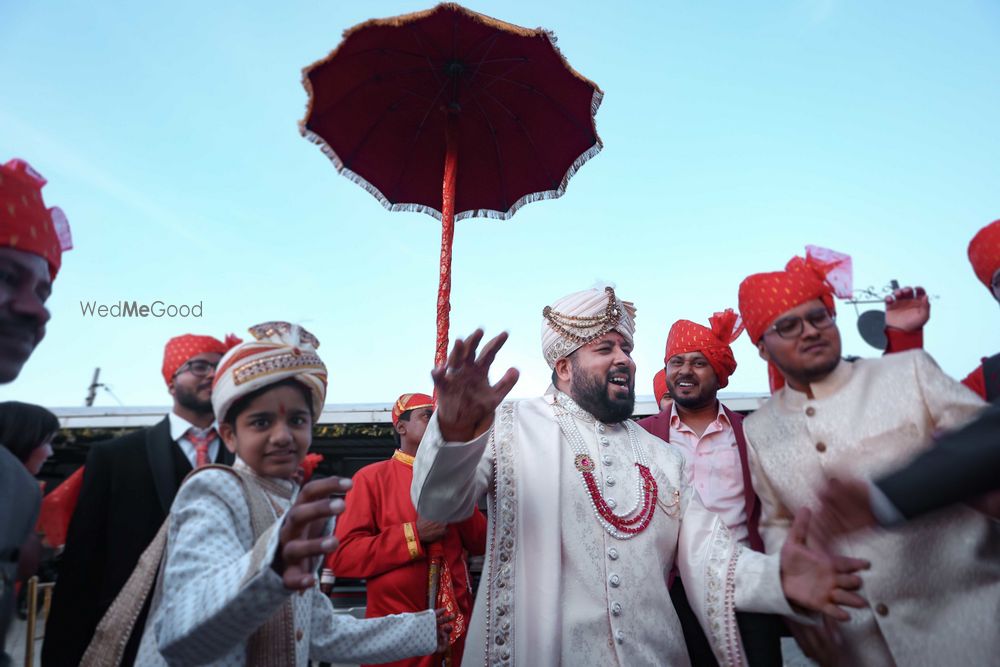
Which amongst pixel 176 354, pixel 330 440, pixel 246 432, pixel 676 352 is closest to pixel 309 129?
pixel 176 354

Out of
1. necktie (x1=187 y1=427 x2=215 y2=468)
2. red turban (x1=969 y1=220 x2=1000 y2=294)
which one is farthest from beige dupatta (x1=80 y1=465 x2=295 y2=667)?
red turban (x1=969 y1=220 x2=1000 y2=294)

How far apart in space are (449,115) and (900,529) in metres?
2.88

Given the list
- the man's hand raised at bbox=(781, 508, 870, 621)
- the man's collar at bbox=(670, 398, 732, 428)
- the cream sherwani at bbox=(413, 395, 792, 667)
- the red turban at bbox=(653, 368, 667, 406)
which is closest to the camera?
the man's hand raised at bbox=(781, 508, 870, 621)

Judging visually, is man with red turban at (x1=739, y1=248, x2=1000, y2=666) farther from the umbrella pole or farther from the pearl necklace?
the umbrella pole

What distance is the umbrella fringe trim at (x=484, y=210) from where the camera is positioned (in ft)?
11.3

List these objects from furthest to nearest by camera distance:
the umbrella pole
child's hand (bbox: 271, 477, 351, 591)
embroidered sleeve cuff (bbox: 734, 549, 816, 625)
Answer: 1. the umbrella pole
2. embroidered sleeve cuff (bbox: 734, 549, 816, 625)
3. child's hand (bbox: 271, 477, 351, 591)

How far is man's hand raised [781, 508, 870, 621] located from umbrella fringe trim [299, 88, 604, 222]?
2.38 meters

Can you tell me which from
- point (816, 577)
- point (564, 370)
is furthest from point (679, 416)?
point (816, 577)

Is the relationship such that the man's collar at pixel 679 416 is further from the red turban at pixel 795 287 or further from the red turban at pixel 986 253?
the red turban at pixel 986 253

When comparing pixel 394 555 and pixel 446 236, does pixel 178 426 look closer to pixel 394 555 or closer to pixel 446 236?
pixel 394 555

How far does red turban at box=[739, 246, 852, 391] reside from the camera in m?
2.29

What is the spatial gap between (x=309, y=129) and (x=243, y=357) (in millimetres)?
1834

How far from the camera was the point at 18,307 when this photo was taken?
4.73 ft

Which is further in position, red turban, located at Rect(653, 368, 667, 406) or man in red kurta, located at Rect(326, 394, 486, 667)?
red turban, located at Rect(653, 368, 667, 406)
